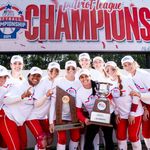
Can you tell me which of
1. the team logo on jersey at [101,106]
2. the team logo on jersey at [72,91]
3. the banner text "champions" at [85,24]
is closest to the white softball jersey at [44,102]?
the team logo on jersey at [72,91]

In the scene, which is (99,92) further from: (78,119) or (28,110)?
(28,110)

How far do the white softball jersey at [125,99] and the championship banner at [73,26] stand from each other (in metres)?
2.54

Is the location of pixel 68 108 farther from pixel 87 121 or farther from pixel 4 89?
pixel 4 89

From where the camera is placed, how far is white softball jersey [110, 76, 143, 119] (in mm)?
4715

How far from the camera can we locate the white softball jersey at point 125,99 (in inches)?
186

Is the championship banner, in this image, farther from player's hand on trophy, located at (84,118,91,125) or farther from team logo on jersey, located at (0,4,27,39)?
player's hand on trophy, located at (84,118,91,125)

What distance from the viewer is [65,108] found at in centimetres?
468

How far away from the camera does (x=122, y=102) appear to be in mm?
4754

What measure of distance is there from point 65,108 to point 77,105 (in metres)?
0.23

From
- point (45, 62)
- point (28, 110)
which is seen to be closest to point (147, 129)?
point (28, 110)

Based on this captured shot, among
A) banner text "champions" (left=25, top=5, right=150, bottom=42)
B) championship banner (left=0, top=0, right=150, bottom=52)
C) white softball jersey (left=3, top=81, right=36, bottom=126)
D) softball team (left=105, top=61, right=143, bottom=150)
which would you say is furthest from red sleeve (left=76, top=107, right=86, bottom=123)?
banner text "champions" (left=25, top=5, right=150, bottom=42)

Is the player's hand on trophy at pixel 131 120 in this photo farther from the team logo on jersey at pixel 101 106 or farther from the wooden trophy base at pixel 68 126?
the wooden trophy base at pixel 68 126

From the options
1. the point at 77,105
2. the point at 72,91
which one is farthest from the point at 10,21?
the point at 77,105

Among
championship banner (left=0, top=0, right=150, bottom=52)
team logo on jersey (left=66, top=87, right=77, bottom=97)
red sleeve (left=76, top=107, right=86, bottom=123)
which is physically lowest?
red sleeve (left=76, top=107, right=86, bottom=123)
